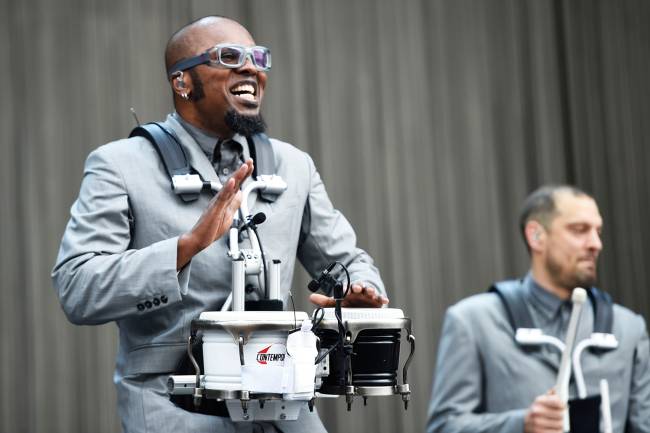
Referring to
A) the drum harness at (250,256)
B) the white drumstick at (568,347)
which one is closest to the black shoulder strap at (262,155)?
the drum harness at (250,256)

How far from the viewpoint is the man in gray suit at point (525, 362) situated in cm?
339

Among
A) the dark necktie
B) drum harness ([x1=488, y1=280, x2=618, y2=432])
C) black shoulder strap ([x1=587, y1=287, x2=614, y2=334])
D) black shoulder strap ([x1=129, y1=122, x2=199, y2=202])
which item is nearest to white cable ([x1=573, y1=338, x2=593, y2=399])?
drum harness ([x1=488, y1=280, x2=618, y2=432])

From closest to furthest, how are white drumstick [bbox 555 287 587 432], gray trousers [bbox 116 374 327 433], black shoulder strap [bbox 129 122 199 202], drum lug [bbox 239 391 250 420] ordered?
drum lug [bbox 239 391 250 420], gray trousers [bbox 116 374 327 433], black shoulder strap [bbox 129 122 199 202], white drumstick [bbox 555 287 587 432]

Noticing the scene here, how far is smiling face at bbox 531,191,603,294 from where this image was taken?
366 centimetres

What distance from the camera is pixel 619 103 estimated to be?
538 centimetres

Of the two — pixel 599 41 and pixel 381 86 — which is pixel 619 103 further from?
pixel 381 86

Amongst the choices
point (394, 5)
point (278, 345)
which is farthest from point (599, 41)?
point (278, 345)

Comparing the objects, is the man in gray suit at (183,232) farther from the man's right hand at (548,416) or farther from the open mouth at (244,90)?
the man's right hand at (548,416)

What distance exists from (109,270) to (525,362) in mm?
1743

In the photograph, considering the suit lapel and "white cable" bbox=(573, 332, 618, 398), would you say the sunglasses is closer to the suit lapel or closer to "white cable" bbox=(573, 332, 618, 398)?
the suit lapel

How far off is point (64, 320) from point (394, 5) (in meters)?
2.11

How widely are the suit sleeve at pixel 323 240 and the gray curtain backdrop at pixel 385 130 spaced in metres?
1.92

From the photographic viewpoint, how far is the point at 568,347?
2824mm

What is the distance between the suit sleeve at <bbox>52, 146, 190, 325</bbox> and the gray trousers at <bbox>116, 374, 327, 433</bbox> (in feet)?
0.55
